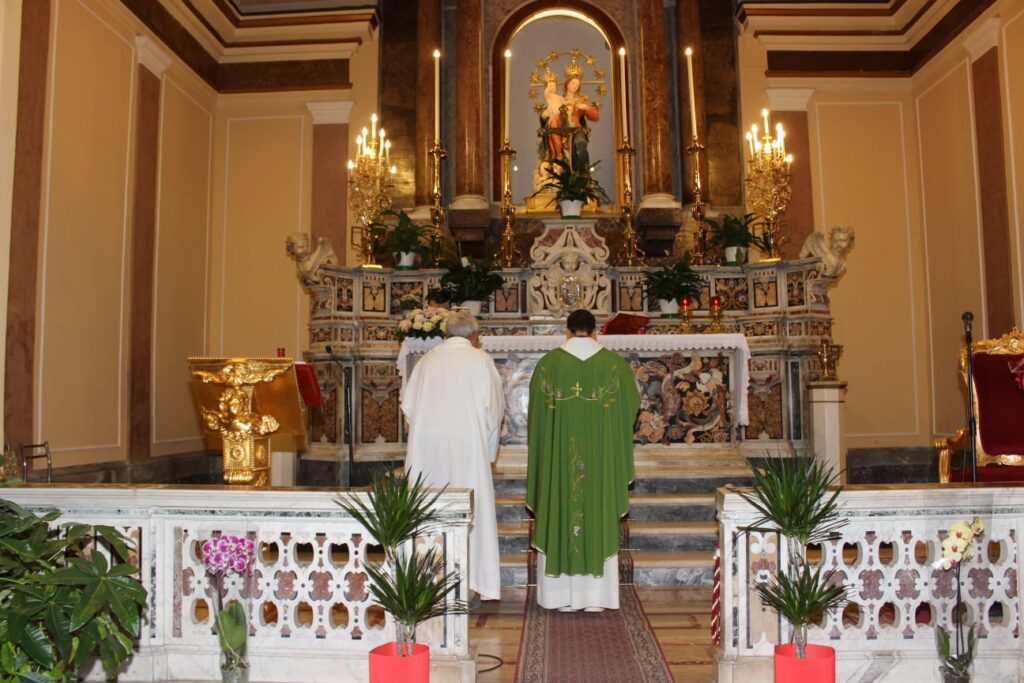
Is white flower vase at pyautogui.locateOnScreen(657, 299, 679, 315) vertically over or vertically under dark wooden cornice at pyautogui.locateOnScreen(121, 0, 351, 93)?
under

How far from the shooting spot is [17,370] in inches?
293

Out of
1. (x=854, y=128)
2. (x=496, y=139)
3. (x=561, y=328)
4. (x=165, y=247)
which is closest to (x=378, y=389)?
(x=561, y=328)

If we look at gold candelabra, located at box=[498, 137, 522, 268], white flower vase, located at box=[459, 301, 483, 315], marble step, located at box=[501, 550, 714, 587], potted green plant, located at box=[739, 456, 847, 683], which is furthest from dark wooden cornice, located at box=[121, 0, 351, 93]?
potted green plant, located at box=[739, 456, 847, 683]

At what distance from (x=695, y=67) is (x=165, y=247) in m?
6.70

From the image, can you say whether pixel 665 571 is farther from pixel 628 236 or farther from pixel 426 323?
pixel 628 236

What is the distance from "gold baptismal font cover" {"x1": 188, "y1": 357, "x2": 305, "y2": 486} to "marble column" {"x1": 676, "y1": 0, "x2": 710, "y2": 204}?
262 inches

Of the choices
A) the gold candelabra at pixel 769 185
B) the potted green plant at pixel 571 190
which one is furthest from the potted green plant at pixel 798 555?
the gold candelabra at pixel 769 185

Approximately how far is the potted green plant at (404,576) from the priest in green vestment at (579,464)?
1746 mm

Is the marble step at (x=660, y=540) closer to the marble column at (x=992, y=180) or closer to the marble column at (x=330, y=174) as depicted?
the marble column at (x=992, y=180)

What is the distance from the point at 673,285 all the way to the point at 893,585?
17.2ft

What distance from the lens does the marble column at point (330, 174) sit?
456 inches

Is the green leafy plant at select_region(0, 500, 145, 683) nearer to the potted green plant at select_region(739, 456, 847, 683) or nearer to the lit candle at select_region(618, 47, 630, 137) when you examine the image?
the potted green plant at select_region(739, 456, 847, 683)

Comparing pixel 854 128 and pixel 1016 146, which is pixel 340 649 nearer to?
pixel 1016 146

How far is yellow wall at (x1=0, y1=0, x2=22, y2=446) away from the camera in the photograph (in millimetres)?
7215
